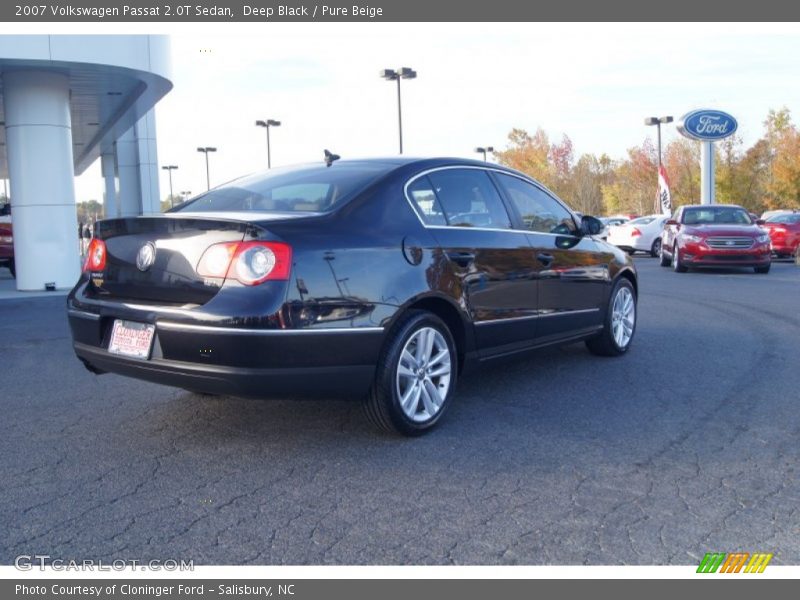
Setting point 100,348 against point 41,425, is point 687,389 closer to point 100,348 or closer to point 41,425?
point 100,348

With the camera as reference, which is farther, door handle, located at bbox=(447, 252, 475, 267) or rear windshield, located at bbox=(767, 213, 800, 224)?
rear windshield, located at bbox=(767, 213, 800, 224)

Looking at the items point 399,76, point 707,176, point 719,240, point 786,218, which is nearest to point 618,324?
point 719,240

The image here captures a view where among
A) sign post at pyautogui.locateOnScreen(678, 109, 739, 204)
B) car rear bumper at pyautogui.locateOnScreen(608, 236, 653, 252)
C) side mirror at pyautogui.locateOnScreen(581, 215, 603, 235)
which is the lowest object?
car rear bumper at pyautogui.locateOnScreen(608, 236, 653, 252)

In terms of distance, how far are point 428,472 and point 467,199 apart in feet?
6.61

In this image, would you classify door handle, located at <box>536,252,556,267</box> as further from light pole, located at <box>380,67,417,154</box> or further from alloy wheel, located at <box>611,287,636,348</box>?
Answer: light pole, located at <box>380,67,417,154</box>

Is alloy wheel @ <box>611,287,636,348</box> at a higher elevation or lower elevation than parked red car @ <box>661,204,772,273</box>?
lower

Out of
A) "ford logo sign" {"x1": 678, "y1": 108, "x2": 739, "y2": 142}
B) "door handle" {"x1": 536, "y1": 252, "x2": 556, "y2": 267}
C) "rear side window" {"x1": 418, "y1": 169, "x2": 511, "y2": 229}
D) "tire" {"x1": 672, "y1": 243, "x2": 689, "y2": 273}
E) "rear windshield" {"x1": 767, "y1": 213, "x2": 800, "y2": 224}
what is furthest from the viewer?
"ford logo sign" {"x1": 678, "y1": 108, "x2": 739, "y2": 142}

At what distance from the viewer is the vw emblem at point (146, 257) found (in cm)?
447

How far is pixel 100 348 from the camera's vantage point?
462 cm

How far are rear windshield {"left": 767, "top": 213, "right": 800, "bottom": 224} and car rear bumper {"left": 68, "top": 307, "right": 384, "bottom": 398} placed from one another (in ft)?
63.9

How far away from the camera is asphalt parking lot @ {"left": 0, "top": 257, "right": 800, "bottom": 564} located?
3336mm

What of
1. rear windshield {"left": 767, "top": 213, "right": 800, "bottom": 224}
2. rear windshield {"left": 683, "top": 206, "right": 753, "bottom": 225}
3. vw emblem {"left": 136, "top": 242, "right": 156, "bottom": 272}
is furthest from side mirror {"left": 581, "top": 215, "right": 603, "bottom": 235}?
rear windshield {"left": 767, "top": 213, "right": 800, "bottom": 224}

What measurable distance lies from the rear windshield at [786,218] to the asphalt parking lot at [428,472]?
16134 mm

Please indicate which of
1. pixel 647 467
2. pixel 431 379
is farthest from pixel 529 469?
pixel 431 379
